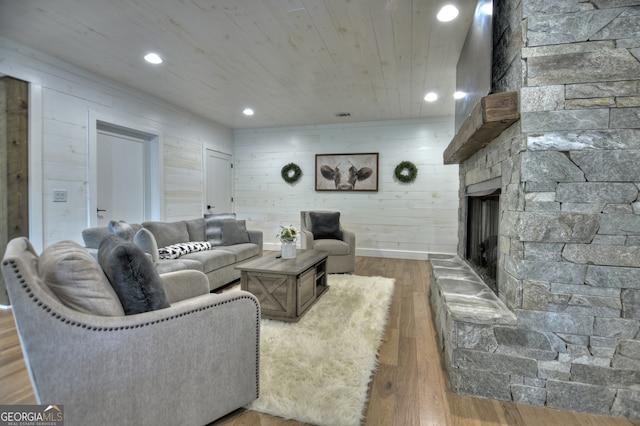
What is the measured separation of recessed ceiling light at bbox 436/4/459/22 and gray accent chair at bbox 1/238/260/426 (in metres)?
2.44

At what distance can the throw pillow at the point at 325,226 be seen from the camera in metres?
4.51

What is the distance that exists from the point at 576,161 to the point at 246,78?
10.7 ft

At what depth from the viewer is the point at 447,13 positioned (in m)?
2.28

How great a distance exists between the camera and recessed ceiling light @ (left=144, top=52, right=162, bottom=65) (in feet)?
9.86

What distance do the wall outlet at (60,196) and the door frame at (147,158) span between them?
250 mm

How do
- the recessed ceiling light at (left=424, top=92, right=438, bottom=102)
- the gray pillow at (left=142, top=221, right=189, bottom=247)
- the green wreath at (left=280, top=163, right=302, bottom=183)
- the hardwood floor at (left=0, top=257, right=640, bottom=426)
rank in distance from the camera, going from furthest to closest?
the green wreath at (left=280, top=163, right=302, bottom=183) → the recessed ceiling light at (left=424, top=92, right=438, bottom=102) → the gray pillow at (left=142, top=221, right=189, bottom=247) → the hardwood floor at (left=0, top=257, right=640, bottom=426)

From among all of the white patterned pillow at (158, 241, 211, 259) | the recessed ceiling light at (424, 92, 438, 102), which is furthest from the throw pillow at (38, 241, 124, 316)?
the recessed ceiling light at (424, 92, 438, 102)

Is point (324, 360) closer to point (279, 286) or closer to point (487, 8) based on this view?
point (279, 286)

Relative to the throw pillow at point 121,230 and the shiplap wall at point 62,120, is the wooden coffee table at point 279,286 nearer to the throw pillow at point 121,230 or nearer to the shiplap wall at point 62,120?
the throw pillow at point 121,230

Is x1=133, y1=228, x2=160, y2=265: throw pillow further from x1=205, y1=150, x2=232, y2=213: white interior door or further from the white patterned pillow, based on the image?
x1=205, y1=150, x2=232, y2=213: white interior door

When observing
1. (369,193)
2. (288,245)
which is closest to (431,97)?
(369,193)

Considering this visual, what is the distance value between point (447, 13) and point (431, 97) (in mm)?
1988

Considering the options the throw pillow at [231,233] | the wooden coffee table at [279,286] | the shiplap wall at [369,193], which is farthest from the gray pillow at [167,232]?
the shiplap wall at [369,193]

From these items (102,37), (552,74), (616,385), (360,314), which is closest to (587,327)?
(616,385)
